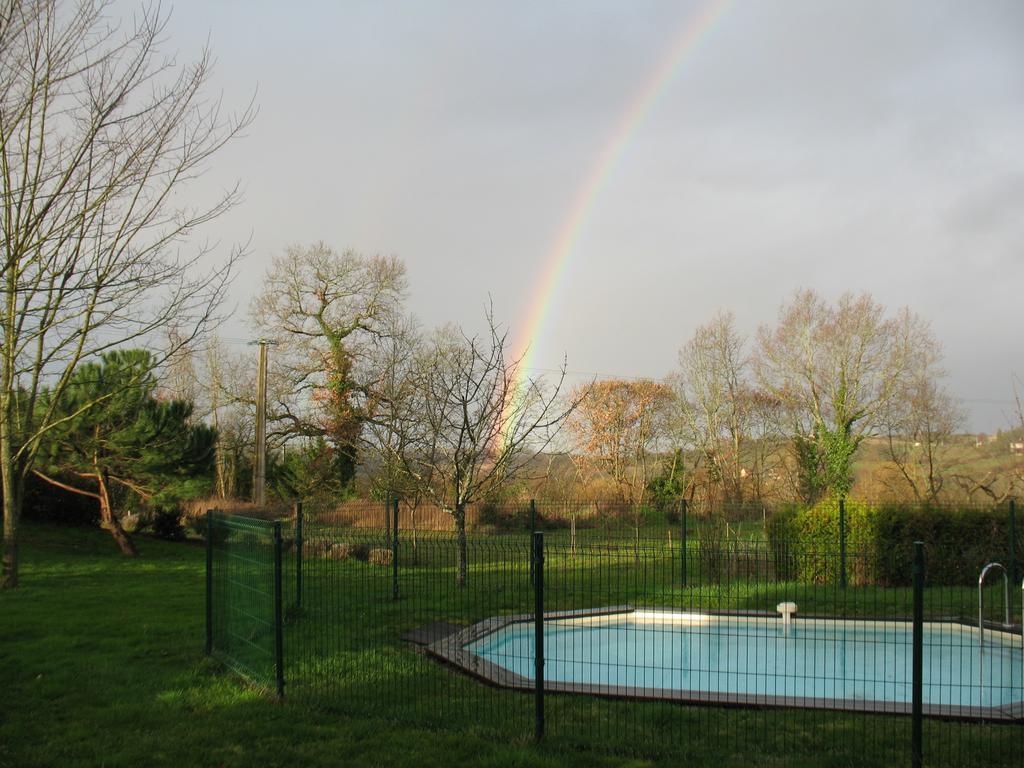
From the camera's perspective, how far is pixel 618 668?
8391 millimetres

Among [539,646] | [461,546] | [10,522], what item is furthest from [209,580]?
[10,522]

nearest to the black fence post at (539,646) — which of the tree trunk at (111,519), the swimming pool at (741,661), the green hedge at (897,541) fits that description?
the swimming pool at (741,661)

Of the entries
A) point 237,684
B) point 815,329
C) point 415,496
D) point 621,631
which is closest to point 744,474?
point 815,329

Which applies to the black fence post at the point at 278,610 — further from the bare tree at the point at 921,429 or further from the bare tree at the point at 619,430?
the bare tree at the point at 619,430

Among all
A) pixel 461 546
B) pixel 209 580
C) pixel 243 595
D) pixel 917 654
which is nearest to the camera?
pixel 917 654

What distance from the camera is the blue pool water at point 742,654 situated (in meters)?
8.17

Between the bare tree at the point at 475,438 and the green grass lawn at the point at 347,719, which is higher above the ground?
the bare tree at the point at 475,438

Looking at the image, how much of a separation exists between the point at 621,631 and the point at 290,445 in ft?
71.9

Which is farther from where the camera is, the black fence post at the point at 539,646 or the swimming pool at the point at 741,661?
the swimming pool at the point at 741,661

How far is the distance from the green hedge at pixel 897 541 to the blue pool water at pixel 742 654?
247 cm

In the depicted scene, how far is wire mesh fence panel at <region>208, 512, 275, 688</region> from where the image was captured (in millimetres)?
6582

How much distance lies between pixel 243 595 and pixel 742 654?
5622mm

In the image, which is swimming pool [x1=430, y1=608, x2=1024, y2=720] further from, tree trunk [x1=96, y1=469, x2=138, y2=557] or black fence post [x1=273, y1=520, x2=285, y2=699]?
tree trunk [x1=96, y1=469, x2=138, y2=557]

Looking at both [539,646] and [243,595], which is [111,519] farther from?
[539,646]
